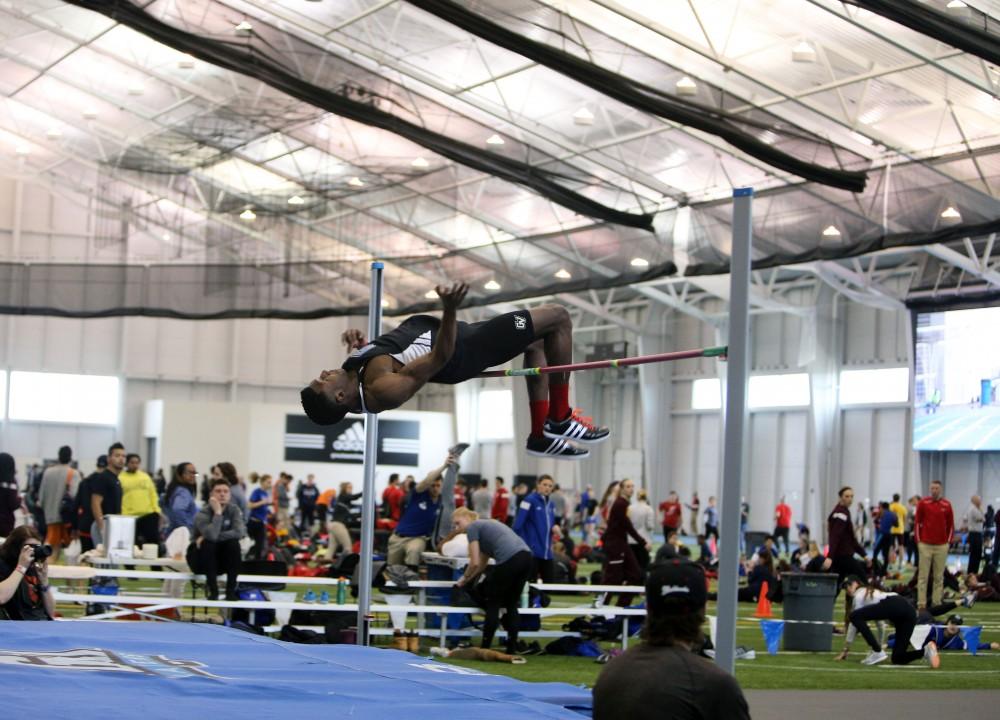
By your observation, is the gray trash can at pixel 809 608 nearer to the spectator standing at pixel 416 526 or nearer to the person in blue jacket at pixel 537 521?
the person in blue jacket at pixel 537 521

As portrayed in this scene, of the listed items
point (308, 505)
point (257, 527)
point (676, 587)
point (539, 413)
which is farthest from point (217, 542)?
point (308, 505)

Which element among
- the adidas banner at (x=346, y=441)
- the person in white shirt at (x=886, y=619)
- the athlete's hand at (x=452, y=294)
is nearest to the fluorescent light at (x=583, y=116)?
the person in white shirt at (x=886, y=619)

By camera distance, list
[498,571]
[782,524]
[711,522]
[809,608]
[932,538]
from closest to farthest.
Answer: [498,571]
[809,608]
[932,538]
[711,522]
[782,524]

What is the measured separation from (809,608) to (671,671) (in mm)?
9664

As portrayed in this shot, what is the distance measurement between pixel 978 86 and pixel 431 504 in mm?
9410

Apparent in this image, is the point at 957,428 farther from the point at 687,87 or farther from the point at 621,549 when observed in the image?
the point at 621,549

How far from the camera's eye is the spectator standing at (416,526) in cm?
1269

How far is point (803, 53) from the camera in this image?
17766 mm

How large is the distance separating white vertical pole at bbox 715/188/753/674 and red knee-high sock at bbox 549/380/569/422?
6.10ft

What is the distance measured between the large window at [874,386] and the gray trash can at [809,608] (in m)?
16.9

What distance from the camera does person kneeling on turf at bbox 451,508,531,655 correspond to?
11039 mm

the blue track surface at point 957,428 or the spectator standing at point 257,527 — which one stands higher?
the blue track surface at point 957,428

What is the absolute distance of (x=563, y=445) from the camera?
22.5 feet

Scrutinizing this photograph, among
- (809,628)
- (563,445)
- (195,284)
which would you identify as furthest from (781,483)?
(563,445)
